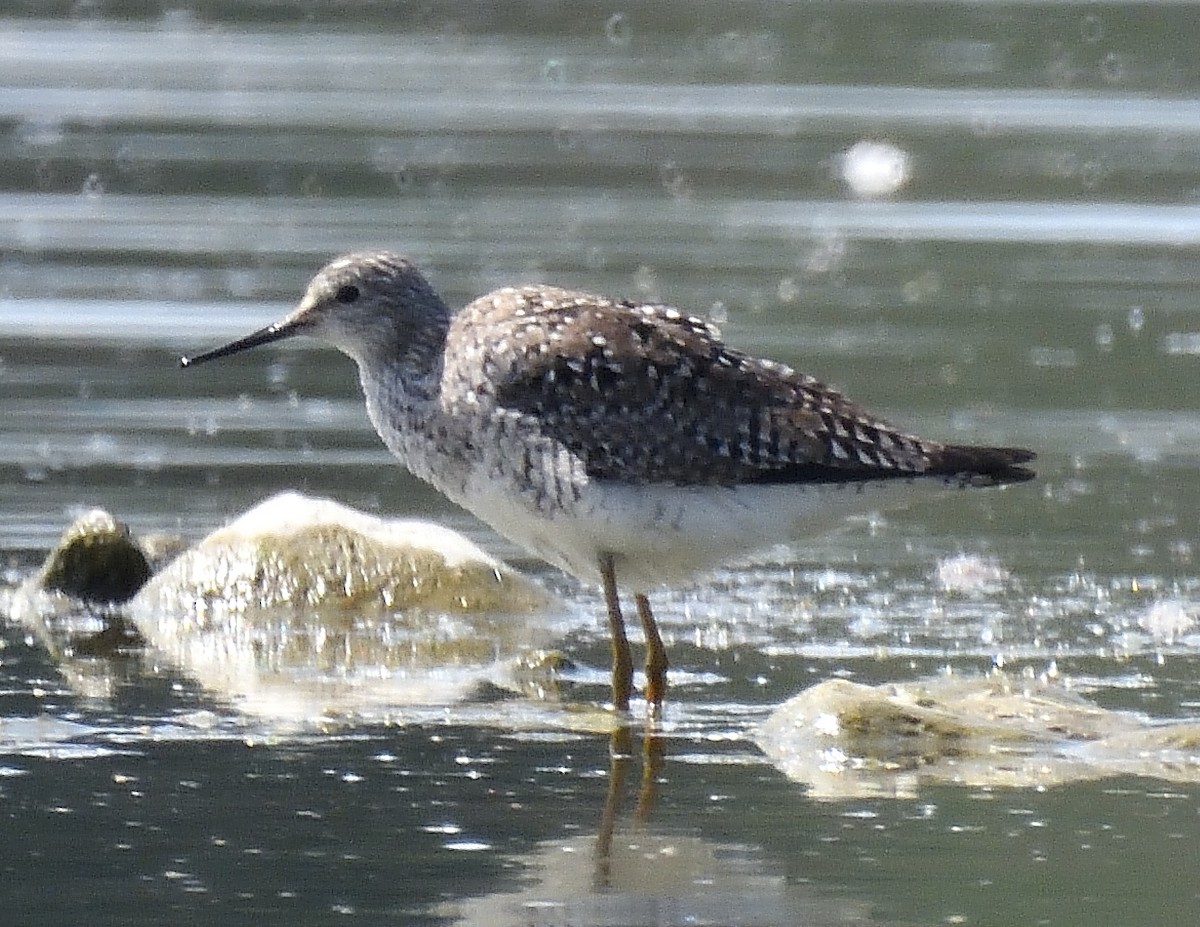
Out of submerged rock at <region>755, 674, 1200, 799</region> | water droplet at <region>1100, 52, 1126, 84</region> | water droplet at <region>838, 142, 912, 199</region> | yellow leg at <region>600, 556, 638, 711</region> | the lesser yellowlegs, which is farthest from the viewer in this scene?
water droplet at <region>1100, 52, 1126, 84</region>

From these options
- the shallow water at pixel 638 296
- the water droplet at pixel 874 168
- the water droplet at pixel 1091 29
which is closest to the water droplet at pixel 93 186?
the shallow water at pixel 638 296

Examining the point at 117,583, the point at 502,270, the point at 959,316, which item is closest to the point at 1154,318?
the point at 959,316

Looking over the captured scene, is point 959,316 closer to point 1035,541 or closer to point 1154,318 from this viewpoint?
point 1154,318

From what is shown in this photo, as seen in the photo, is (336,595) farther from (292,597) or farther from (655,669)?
(655,669)

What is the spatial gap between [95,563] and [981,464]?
311 centimetres

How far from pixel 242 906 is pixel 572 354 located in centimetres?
268

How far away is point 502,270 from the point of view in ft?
51.6

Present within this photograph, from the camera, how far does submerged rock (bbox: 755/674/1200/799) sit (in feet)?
23.7

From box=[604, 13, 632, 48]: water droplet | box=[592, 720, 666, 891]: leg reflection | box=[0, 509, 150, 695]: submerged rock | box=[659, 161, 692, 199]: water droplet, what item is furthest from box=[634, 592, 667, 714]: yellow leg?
box=[604, 13, 632, 48]: water droplet

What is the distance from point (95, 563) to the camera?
9.59 meters

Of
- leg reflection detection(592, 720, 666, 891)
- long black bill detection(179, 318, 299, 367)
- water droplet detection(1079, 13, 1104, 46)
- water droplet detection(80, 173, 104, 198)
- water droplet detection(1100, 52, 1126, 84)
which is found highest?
water droplet detection(1079, 13, 1104, 46)

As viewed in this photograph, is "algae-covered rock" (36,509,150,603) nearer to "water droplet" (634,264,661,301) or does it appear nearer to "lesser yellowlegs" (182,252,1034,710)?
"lesser yellowlegs" (182,252,1034,710)

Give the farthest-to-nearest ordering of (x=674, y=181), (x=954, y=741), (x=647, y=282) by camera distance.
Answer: (x=674, y=181) < (x=647, y=282) < (x=954, y=741)

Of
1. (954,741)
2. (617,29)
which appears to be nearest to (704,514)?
(954,741)
